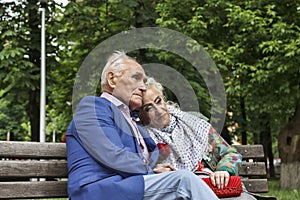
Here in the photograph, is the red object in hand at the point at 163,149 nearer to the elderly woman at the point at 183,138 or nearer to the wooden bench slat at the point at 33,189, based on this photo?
the elderly woman at the point at 183,138

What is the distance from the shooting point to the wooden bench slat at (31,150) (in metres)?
3.73

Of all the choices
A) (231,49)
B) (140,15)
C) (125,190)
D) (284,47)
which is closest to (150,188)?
(125,190)

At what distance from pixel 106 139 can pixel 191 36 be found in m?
12.2

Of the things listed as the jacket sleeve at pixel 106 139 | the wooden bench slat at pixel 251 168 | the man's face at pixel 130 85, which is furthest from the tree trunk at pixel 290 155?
the jacket sleeve at pixel 106 139

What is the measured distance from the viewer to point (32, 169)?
3795mm

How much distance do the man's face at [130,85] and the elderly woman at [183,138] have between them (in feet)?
0.71

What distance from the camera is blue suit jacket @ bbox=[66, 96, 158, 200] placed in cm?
329

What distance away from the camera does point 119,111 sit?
3789 mm

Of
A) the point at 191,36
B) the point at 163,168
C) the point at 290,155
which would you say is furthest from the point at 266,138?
the point at 163,168

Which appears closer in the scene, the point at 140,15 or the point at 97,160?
the point at 97,160

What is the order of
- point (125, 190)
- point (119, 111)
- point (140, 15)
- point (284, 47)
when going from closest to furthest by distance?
point (125, 190) → point (119, 111) → point (284, 47) → point (140, 15)

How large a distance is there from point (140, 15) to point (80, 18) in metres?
1.67

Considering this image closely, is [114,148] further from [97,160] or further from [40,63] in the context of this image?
[40,63]

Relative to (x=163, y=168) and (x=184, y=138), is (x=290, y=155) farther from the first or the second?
(x=163, y=168)
